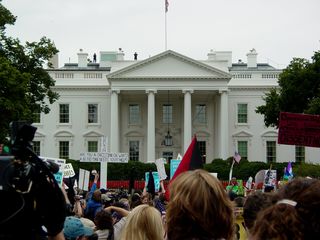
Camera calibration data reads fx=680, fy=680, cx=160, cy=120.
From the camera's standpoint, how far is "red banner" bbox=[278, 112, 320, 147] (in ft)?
35.4

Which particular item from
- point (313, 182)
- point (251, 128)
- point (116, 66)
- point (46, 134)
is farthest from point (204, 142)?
point (313, 182)

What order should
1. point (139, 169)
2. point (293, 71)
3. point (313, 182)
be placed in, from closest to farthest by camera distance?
point (313, 182) < point (293, 71) < point (139, 169)

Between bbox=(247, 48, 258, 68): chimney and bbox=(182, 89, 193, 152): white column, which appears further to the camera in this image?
bbox=(247, 48, 258, 68): chimney

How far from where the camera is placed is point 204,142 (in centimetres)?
6362

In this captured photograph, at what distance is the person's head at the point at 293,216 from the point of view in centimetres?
295

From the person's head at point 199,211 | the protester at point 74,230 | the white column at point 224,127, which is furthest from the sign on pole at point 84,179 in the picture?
the white column at point 224,127

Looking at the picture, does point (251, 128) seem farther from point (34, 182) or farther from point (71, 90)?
point (34, 182)

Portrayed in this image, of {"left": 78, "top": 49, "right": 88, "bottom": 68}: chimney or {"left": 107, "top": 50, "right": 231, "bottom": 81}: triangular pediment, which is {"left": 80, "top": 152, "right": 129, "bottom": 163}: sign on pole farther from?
{"left": 78, "top": 49, "right": 88, "bottom": 68}: chimney

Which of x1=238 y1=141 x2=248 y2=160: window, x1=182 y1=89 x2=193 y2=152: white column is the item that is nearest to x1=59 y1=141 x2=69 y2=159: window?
x1=182 y1=89 x2=193 y2=152: white column

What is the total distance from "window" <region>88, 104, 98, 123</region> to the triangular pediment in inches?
188

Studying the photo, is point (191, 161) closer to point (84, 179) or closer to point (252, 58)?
point (84, 179)

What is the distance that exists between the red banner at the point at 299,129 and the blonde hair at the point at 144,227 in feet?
20.6

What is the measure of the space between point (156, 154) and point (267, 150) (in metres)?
10.4

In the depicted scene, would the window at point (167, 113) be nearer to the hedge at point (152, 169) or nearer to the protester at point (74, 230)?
the hedge at point (152, 169)
